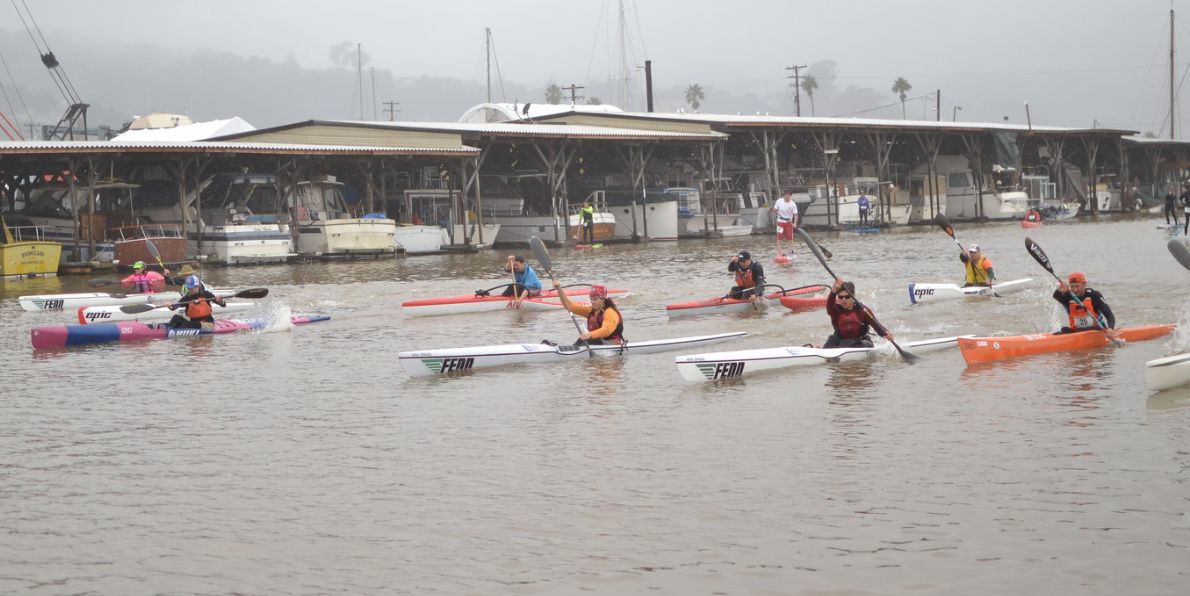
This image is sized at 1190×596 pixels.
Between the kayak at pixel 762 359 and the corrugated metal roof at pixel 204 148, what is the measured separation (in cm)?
2645

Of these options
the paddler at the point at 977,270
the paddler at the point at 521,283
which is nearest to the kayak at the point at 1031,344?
the paddler at the point at 977,270

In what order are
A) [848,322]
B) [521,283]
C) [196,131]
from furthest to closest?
[196,131] < [521,283] < [848,322]

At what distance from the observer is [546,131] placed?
4544 cm

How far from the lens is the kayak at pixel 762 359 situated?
12.4 meters

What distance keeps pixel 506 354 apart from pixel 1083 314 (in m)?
6.66

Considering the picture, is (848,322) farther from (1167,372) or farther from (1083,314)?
(1167,372)

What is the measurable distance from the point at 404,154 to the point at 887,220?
2847 cm

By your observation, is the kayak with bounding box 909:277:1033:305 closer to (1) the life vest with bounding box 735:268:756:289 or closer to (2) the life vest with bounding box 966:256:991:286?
(2) the life vest with bounding box 966:256:991:286

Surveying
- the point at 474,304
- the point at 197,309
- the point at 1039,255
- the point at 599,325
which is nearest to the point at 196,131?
the point at 474,304

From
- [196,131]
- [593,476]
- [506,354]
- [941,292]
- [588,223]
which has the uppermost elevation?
[196,131]

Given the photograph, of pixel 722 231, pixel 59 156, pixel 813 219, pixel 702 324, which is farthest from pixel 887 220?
pixel 702 324

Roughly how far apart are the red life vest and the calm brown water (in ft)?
1.45

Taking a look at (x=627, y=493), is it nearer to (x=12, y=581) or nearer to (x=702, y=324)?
(x=12, y=581)

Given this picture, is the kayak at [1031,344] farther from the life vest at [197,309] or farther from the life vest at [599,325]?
the life vest at [197,309]
